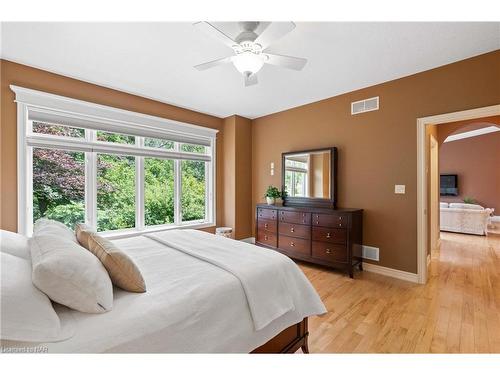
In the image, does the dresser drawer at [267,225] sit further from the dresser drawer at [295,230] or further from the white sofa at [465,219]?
the white sofa at [465,219]

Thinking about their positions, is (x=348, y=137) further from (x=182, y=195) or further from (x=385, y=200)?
(x=182, y=195)

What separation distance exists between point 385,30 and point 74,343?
2.89 m

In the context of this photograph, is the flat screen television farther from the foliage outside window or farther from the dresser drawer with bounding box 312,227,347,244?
the foliage outside window

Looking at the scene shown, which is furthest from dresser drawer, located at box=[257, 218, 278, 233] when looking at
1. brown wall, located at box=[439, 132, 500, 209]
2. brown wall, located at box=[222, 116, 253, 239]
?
brown wall, located at box=[439, 132, 500, 209]

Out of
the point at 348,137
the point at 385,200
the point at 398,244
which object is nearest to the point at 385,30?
the point at 348,137

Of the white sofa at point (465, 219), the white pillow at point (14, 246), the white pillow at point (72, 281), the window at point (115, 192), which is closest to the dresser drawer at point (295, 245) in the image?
the window at point (115, 192)

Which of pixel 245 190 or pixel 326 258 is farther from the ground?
pixel 245 190

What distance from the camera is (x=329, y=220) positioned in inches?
127

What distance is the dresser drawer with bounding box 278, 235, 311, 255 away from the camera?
347cm

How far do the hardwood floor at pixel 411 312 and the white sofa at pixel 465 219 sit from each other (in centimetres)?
235

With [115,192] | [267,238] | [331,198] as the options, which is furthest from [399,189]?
[115,192]

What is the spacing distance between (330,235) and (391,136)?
1531mm

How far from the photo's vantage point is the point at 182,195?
4.26 meters

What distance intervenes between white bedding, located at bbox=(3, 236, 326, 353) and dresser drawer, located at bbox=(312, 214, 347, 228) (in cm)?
174
